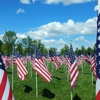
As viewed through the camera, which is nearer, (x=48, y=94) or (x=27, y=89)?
(x=48, y=94)

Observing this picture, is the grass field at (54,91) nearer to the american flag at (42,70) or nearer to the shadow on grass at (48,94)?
the shadow on grass at (48,94)

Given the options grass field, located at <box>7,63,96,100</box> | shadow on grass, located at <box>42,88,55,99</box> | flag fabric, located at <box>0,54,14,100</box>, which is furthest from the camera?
shadow on grass, located at <box>42,88,55,99</box>

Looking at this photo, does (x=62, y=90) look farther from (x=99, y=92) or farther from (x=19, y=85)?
(x=99, y=92)

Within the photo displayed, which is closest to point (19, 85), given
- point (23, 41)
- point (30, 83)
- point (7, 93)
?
point (30, 83)

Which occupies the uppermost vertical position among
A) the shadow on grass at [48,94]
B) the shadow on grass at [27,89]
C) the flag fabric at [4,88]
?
the flag fabric at [4,88]

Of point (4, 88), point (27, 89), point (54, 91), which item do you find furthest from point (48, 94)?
point (4, 88)

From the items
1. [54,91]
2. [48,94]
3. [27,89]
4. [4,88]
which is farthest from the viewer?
[27,89]

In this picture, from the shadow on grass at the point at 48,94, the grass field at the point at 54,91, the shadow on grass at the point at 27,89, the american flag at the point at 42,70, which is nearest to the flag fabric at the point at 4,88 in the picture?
the american flag at the point at 42,70

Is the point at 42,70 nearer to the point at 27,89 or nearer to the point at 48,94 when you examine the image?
the point at 48,94

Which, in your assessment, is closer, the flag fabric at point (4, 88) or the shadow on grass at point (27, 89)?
the flag fabric at point (4, 88)

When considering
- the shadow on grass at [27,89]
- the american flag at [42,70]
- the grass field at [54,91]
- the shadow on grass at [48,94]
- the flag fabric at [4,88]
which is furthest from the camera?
the shadow on grass at [27,89]

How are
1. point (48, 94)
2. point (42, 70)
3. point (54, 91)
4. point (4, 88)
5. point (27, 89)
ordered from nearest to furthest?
point (4, 88) < point (42, 70) < point (48, 94) < point (54, 91) < point (27, 89)

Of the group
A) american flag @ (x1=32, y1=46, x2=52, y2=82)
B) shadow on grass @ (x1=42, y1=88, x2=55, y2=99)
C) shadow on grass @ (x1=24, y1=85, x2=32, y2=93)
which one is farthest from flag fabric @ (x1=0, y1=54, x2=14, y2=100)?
shadow on grass @ (x1=24, y1=85, x2=32, y2=93)

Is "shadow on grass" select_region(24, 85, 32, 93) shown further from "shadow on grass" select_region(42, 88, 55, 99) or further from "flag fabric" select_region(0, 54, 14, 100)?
"flag fabric" select_region(0, 54, 14, 100)
